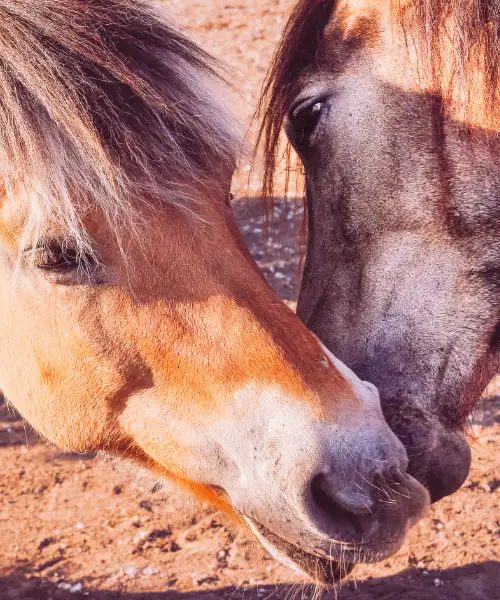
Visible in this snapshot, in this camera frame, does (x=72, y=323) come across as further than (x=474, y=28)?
No

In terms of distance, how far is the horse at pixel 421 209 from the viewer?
2400mm

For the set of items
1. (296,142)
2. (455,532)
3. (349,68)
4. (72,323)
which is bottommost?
(455,532)

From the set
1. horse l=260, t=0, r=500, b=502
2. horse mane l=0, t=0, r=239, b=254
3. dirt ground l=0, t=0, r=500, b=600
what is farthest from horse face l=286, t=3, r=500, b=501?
horse mane l=0, t=0, r=239, b=254

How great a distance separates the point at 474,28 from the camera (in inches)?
93.5

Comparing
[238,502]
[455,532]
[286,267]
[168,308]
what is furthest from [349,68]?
[286,267]

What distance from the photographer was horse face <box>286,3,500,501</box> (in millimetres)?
2422

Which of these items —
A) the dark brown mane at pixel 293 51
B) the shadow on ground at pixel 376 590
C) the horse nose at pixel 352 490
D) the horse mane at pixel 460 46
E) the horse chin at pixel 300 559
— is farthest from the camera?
the shadow on ground at pixel 376 590

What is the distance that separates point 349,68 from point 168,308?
1230mm

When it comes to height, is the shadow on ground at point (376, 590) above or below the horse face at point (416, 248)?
below

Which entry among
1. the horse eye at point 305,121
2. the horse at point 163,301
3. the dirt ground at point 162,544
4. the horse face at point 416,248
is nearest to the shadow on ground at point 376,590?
the dirt ground at point 162,544

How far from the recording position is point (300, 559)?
1.99 meters

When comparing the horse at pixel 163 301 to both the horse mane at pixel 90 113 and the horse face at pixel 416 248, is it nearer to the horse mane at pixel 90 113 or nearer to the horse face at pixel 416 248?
the horse mane at pixel 90 113

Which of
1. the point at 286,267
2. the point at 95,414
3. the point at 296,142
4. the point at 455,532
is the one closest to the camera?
the point at 95,414

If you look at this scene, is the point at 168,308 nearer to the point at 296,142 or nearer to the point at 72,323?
the point at 72,323
